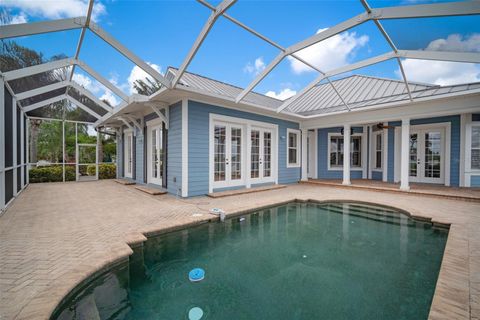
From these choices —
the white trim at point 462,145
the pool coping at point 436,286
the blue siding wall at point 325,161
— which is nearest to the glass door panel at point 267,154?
the blue siding wall at point 325,161

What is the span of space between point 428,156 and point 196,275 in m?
10.1

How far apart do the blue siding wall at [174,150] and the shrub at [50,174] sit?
7333 millimetres

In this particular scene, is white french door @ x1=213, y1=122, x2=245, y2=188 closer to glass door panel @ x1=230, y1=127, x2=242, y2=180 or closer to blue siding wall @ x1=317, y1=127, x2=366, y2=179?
glass door panel @ x1=230, y1=127, x2=242, y2=180

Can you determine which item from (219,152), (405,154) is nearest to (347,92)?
(405,154)

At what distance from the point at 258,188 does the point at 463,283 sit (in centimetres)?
584

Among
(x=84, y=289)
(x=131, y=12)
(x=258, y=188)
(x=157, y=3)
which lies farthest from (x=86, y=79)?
(x=84, y=289)

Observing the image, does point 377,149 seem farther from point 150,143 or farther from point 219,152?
point 150,143

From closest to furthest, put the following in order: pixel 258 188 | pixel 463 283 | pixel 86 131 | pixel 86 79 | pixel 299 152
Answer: pixel 463 283 → pixel 258 188 → pixel 86 79 → pixel 299 152 → pixel 86 131

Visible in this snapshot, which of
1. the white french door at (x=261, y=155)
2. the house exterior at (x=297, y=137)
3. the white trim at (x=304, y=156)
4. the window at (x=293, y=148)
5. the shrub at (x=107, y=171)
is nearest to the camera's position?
the house exterior at (x=297, y=137)

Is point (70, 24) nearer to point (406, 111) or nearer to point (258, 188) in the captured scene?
point (258, 188)

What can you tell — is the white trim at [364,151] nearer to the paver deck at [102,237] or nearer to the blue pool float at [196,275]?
the paver deck at [102,237]

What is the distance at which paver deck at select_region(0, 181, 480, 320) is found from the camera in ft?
6.39

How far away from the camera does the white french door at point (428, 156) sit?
27.3ft

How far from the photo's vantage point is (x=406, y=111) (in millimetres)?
7312
